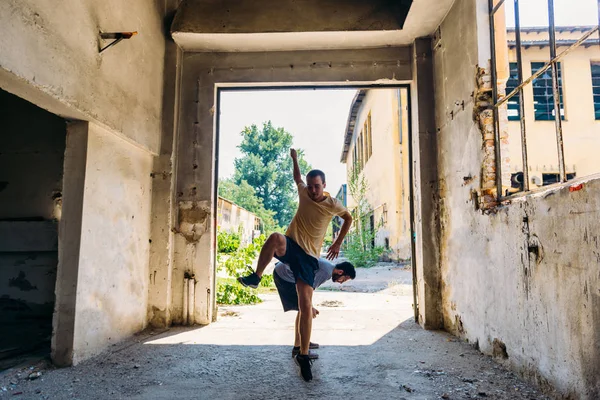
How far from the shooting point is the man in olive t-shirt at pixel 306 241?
11.5 ft

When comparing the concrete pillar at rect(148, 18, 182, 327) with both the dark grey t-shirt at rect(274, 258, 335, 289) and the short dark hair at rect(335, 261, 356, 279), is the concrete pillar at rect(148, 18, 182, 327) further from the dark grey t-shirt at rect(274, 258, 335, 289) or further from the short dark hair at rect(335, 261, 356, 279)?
the short dark hair at rect(335, 261, 356, 279)

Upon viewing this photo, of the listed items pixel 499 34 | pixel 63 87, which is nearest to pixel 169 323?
pixel 63 87

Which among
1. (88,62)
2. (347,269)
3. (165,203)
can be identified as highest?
(88,62)

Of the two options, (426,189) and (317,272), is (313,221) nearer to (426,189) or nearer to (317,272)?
(317,272)

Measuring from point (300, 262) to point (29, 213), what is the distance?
3426 mm

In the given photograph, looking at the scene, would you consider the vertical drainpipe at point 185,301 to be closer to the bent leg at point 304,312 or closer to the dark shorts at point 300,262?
the dark shorts at point 300,262

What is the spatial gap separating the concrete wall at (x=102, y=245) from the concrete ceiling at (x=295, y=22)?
70.6 inches

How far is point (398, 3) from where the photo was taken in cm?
504

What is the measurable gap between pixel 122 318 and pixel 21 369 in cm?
107

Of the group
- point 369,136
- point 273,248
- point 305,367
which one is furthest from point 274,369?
point 369,136

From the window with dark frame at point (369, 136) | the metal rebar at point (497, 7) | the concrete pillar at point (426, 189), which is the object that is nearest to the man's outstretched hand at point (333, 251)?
the concrete pillar at point (426, 189)

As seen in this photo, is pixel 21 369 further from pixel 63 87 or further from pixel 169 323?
pixel 63 87

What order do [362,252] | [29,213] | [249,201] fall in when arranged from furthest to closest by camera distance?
1. [249,201]
2. [362,252]
3. [29,213]

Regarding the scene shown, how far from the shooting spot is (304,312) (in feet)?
11.2
